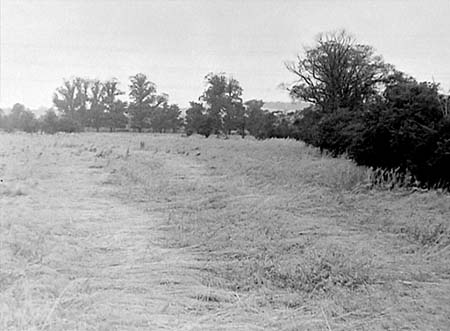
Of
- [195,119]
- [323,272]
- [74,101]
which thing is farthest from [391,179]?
[195,119]

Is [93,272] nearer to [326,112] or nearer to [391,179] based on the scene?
[391,179]

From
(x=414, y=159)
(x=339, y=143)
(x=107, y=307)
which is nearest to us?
(x=107, y=307)

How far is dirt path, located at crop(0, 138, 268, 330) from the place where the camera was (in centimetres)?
243

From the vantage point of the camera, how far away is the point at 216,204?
626 centimetres

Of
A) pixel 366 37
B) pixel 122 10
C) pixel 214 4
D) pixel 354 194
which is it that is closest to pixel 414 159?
pixel 354 194

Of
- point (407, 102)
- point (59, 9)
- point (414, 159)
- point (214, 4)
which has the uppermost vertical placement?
point (214, 4)

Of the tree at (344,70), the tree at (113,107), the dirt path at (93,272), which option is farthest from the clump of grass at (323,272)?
the tree at (113,107)

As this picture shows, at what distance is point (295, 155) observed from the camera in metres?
14.3

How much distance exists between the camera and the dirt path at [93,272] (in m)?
2.43

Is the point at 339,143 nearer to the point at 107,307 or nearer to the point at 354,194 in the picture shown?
the point at 354,194

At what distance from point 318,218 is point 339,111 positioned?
9.82m

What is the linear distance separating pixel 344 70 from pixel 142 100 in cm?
1080

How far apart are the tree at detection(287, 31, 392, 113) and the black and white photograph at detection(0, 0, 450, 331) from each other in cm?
157

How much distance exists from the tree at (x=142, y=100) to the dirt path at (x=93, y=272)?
15304 mm
